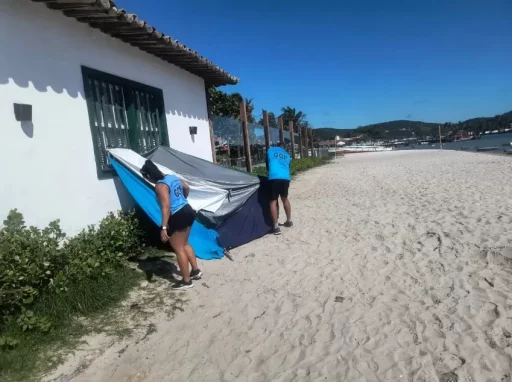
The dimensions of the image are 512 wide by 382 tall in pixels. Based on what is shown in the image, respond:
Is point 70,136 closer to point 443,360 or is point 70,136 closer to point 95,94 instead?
point 95,94

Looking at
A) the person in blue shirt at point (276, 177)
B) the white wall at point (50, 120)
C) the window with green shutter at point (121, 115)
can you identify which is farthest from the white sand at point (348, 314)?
the window with green shutter at point (121, 115)

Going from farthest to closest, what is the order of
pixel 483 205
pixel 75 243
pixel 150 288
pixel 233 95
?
1. pixel 233 95
2. pixel 483 205
3. pixel 150 288
4. pixel 75 243

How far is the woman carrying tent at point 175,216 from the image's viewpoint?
13.5 feet

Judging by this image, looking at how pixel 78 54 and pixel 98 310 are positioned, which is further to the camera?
pixel 78 54

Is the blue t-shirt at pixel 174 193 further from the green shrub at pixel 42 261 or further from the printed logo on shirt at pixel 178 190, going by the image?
the green shrub at pixel 42 261

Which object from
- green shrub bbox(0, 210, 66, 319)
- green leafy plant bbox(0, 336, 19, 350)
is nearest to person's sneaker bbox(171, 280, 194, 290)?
green shrub bbox(0, 210, 66, 319)

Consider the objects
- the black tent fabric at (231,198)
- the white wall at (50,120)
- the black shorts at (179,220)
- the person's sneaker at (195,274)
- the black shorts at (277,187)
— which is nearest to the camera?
the white wall at (50,120)

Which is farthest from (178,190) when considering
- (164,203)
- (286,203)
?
(286,203)

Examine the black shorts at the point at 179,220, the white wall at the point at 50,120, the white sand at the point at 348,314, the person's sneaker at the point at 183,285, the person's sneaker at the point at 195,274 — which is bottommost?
the white sand at the point at 348,314

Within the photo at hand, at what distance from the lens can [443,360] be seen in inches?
104

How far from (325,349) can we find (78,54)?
4572mm

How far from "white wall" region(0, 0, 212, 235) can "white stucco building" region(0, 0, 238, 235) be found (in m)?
0.01

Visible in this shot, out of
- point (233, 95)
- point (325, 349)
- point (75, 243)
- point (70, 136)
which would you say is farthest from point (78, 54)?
point (233, 95)

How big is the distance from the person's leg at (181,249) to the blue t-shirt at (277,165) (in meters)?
2.50
